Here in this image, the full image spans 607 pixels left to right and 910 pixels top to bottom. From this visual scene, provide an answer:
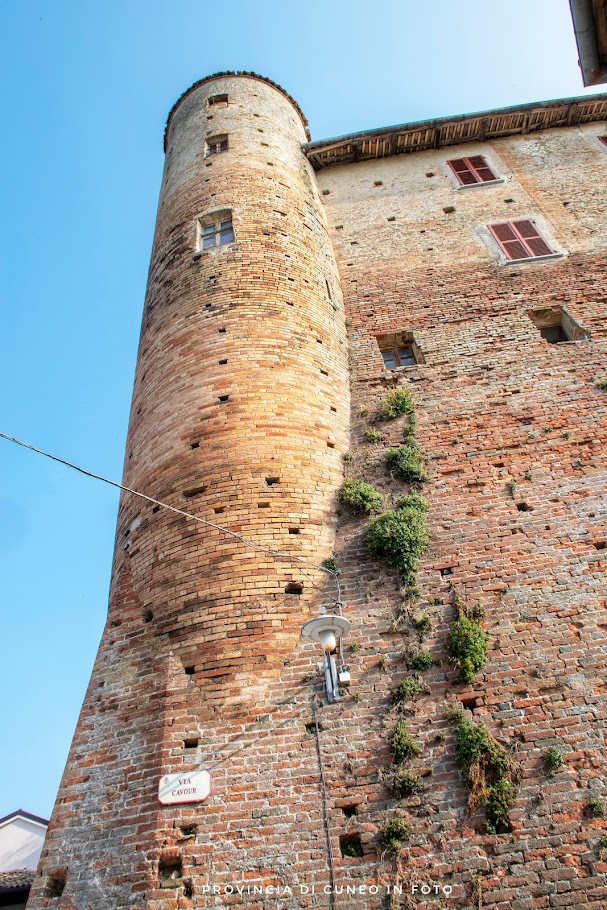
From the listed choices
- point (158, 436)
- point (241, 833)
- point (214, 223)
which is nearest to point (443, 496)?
point (158, 436)

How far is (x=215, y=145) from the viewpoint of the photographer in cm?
1244

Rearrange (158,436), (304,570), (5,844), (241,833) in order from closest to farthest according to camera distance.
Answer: (241,833) < (304,570) < (158,436) < (5,844)

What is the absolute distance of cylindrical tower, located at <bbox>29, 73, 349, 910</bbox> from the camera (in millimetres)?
5496

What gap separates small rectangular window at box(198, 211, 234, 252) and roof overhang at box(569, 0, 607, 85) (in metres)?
6.38

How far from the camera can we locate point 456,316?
1024cm

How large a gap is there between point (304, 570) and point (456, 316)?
5.58 m

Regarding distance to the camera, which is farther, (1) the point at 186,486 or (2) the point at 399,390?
(2) the point at 399,390

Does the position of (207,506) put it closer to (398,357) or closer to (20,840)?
(398,357)

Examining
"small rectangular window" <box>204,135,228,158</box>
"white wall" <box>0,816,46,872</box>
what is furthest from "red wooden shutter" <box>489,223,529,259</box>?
"white wall" <box>0,816,46,872</box>

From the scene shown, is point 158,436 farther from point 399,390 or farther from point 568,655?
point 568,655

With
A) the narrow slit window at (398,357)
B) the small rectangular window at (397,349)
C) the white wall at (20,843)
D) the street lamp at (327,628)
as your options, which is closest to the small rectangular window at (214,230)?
the small rectangular window at (397,349)

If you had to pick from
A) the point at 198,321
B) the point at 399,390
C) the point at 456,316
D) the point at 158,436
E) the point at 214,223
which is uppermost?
the point at 214,223

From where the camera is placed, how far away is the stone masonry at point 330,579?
16.5ft

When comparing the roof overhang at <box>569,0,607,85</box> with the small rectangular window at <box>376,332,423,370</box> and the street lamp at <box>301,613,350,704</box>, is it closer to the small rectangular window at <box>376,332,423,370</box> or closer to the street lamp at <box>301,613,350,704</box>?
the street lamp at <box>301,613,350,704</box>
